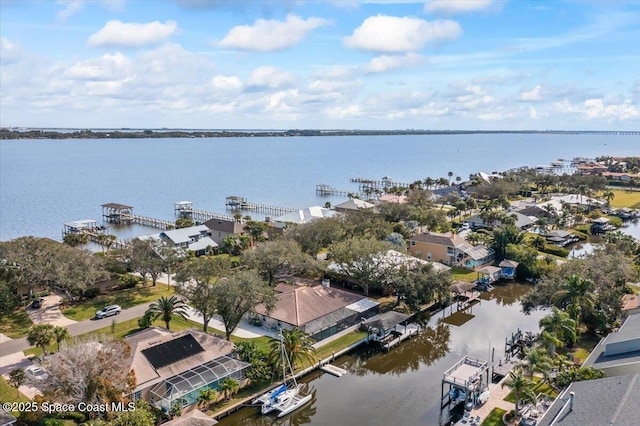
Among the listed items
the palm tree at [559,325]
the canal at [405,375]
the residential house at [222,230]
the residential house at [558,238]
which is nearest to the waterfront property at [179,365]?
the canal at [405,375]

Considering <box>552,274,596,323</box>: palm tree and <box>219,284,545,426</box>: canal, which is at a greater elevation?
<box>552,274,596,323</box>: palm tree

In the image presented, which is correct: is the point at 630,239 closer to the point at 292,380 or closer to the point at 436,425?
the point at 436,425

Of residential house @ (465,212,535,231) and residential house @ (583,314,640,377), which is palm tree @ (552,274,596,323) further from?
residential house @ (465,212,535,231)

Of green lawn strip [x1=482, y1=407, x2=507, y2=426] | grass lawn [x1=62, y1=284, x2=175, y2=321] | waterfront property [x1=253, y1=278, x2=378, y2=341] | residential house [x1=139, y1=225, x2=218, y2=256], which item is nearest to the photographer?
green lawn strip [x1=482, y1=407, x2=507, y2=426]

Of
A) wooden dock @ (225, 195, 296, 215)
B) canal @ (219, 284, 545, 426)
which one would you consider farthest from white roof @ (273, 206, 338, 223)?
canal @ (219, 284, 545, 426)

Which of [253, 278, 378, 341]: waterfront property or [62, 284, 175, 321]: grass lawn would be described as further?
[62, 284, 175, 321]: grass lawn

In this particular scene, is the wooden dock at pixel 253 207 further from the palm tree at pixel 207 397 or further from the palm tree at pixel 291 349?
the palm tree at pixel 207 397

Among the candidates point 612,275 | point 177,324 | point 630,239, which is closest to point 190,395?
point 177,324
